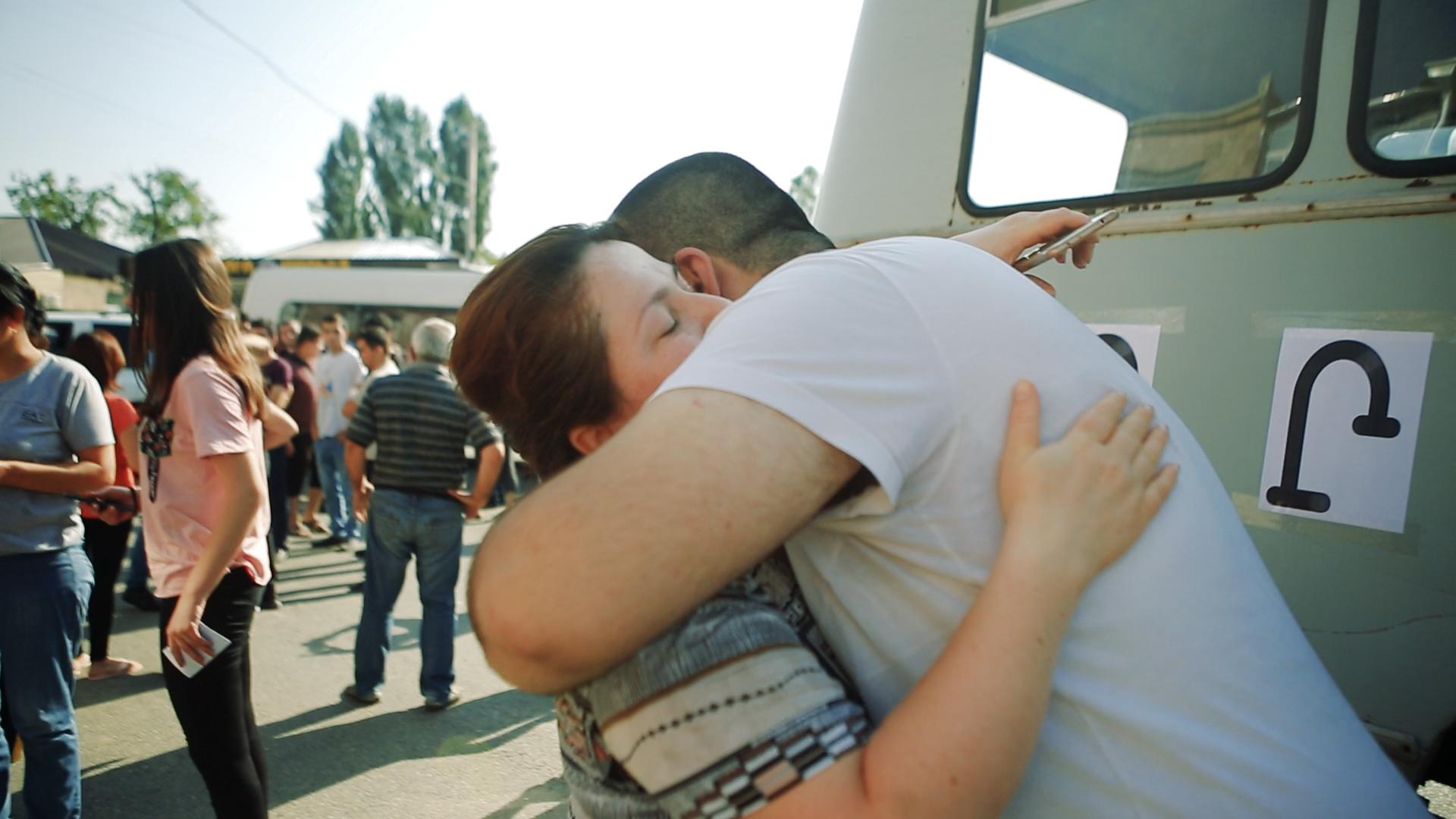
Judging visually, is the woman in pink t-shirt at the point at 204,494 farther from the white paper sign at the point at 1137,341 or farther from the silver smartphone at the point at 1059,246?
the white paper sign at the point at 1137,341

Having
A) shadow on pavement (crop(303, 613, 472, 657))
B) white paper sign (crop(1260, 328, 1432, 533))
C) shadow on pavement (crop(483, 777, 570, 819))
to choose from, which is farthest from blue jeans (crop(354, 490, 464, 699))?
white paper sign (crop(1260, 328, 1432, 533))

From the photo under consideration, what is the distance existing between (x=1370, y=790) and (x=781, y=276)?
82cm

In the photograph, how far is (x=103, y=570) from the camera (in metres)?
4.62

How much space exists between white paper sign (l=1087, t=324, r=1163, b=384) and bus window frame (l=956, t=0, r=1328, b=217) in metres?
0.35

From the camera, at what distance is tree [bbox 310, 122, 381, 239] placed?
43.0 metres

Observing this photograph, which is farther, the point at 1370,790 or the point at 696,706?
the point at 1370,790

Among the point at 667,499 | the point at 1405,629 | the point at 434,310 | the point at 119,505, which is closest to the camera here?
the point at 667,499

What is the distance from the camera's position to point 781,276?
85 cm

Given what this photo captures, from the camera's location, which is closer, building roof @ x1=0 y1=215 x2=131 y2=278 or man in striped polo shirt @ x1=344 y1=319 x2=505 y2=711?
man in striped polo shirt @ x1=344 y1=319 x2=505 y2=711

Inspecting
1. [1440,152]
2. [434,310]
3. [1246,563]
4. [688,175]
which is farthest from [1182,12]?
[434,310]

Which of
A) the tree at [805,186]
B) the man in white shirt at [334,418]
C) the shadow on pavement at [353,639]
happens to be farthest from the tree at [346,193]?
the shadow on pavement at [353,639]

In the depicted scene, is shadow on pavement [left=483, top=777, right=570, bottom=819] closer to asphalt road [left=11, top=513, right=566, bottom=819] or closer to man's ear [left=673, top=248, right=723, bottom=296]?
asphalt road [left=11, top=513, right=566, bottom=819]

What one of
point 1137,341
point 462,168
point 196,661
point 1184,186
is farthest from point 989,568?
point 462,168

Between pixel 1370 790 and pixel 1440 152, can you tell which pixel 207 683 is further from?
pixel 1440 152
